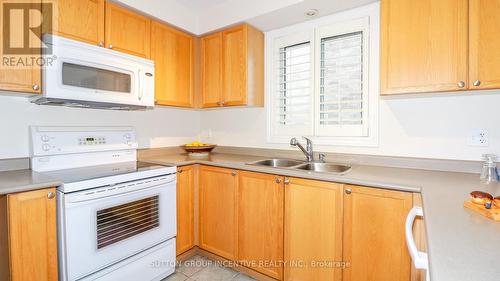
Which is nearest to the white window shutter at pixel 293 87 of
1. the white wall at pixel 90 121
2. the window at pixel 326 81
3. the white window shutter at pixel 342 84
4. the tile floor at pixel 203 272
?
the window at pixel 326 81

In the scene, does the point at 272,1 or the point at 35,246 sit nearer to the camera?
the point at 35,246

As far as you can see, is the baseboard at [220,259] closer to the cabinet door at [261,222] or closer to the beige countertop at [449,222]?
the cabinet door at [261,222]

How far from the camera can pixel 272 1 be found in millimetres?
2057

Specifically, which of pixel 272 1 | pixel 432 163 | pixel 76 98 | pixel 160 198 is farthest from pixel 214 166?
pixel 432 163

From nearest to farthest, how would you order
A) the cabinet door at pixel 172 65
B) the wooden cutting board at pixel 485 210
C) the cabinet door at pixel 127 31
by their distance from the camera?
1. the wooden cutting board at pixel 485 210
2. the cabinet door at pixel 127 31
3. the cabinet door at pixel 172 65

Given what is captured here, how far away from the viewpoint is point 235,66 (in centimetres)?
237

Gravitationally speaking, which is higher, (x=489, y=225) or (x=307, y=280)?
(x=489, y=225)

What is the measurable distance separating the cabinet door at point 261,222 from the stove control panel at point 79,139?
1.13m

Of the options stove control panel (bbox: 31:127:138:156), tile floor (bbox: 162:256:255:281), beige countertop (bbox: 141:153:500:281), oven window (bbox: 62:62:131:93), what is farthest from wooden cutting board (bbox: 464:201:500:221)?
stove control panel (bbox: 31:127:138:156)

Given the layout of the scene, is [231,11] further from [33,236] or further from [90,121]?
[33,236]

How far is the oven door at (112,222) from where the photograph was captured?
4.61ft

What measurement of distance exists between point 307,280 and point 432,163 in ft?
3.91

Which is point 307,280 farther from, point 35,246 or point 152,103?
point 152,103

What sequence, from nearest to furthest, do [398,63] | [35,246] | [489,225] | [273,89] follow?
[489,225], [35,246], [398,63], [273,89]
